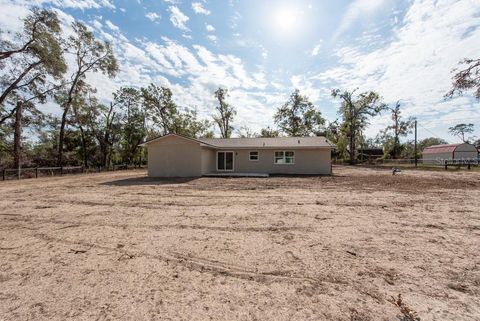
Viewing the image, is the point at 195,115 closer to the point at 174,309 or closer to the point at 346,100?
the point at 346,100

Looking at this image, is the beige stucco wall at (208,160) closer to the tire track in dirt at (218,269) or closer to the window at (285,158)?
the window at (285,158)

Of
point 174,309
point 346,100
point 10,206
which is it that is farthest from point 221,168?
point 346,100

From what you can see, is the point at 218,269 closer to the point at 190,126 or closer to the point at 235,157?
the point at 235,157

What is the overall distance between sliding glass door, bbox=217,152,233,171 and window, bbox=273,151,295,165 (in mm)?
3348

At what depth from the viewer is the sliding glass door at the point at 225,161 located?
17469mm

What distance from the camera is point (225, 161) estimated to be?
17.6 meters

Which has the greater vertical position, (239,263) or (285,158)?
(285,158)

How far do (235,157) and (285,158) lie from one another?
12.4 feet

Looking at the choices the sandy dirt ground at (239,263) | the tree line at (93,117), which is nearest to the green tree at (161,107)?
the tree line at (93,117)

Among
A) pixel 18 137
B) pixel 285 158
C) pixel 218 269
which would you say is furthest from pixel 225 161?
pixel 18 137

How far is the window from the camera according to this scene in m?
17.0

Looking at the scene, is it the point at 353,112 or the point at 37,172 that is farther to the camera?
the point at 353,112

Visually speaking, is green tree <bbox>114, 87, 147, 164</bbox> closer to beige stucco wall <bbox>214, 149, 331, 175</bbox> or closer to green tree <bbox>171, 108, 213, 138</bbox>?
green tree <bbox>171, 108, 213, 138</bbox>

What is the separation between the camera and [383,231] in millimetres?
4383
